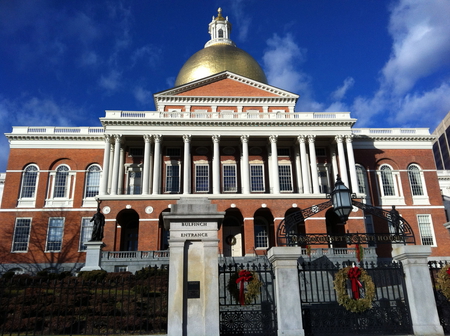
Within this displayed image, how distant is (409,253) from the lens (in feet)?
35.4

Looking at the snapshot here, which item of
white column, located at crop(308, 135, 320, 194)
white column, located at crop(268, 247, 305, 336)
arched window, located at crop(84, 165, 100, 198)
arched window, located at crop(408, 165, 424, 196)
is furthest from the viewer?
arched window, located at crop(408, 165, 424, 196)

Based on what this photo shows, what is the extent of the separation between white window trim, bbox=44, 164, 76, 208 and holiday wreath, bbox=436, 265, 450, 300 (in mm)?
37080

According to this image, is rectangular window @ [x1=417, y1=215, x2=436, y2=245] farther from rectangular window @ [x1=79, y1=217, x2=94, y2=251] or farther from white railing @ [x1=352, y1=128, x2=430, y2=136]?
rectangular window @ [x1=79, y1=217, x2=94, y2=251]

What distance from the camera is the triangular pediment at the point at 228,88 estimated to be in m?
45.7

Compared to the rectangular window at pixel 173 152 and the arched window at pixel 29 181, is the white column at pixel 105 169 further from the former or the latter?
the arched window at pixel 29 181

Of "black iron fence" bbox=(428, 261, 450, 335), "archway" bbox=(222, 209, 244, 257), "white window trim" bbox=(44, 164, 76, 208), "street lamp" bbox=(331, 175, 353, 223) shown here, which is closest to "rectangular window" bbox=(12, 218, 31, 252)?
"white window trim" bbox=(44, 164, 76, 208)

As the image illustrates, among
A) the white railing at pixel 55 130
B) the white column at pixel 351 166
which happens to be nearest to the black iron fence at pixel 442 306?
the white column at pixel 351 166

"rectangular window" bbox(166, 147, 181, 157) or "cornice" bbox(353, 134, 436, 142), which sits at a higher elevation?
"cornice" bbox(353, 134, 436, 142)

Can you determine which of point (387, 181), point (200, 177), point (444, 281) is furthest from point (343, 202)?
point (387, 181)

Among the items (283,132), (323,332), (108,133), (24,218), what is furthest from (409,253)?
(24,218)

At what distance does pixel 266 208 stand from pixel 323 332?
90.7 ft

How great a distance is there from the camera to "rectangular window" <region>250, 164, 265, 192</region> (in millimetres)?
41188

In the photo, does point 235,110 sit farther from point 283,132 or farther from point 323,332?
point 323,332

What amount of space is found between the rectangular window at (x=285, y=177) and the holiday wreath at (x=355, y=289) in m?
31.1
